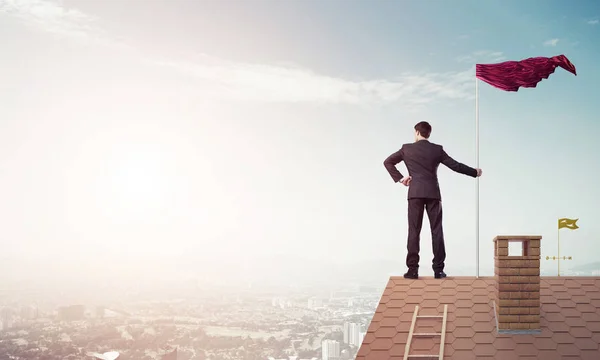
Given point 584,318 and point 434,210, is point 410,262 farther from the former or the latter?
point 584,318

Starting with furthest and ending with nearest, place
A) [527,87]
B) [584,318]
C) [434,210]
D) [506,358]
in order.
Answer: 1. [527,87]
2. [434,210]
3. [584,318]
4. [506,358]

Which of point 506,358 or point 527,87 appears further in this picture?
point 527,87

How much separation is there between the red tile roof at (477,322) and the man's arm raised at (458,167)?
2030mm

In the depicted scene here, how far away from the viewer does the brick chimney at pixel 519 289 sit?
35.4ft

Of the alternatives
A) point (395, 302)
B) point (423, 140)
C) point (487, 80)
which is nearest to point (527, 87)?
point (487, 80)

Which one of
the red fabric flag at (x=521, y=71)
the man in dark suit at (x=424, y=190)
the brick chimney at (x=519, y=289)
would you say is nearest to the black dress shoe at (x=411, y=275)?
the man in dark suit at (x=424, y=190)

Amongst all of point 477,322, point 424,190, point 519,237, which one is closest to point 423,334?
point 477,322

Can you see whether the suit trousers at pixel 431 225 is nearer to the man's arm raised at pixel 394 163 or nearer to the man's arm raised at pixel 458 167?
the man's arm raised at pixel 394 163

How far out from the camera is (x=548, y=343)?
10508 mm

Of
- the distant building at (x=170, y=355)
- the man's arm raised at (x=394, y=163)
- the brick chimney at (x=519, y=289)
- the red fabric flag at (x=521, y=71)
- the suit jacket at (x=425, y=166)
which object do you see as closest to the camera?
the brick chimney at (x=519, y=289)

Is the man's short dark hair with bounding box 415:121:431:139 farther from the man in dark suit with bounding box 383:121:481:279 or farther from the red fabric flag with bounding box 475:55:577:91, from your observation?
the red fabric flag with bounding box 475:55:577:91

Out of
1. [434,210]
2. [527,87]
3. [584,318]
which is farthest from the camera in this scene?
[527,87]

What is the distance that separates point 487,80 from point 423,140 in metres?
2.45

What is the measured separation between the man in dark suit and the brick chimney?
1744mm
